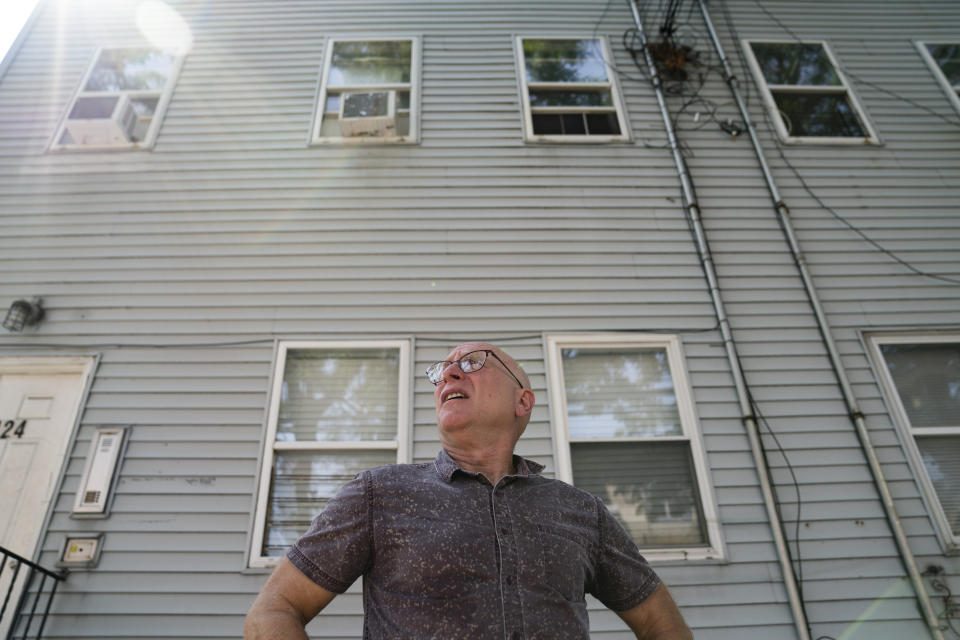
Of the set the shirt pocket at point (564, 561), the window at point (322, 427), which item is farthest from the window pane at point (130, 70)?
the shirt pocket at point (564, 561)

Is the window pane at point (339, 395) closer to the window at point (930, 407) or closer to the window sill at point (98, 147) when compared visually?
the window sill at point (98, 147)

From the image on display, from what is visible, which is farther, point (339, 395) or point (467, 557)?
Result: point (339, 395)

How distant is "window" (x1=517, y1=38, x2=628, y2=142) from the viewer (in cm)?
501

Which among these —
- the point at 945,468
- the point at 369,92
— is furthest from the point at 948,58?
the point at 369,92

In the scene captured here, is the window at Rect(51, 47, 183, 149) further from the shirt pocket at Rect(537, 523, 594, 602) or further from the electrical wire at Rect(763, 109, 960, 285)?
the electrical wire at Rect(763, 109, 960, 285)

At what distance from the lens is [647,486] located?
11.6 feet

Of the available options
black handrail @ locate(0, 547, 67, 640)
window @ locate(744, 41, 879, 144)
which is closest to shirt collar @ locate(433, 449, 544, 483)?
black handrail @ locate(0, 547, 67, 640)

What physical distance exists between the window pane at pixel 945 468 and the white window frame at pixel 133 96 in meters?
6.51

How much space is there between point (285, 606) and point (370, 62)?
5278 millimetres

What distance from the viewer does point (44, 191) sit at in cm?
454

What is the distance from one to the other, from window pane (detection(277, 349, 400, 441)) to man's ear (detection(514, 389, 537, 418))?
1918mm

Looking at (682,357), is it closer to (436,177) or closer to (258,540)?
(436,177)

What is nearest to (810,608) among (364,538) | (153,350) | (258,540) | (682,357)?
(682,357)

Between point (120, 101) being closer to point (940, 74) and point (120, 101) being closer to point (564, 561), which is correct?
point (564, 561)
